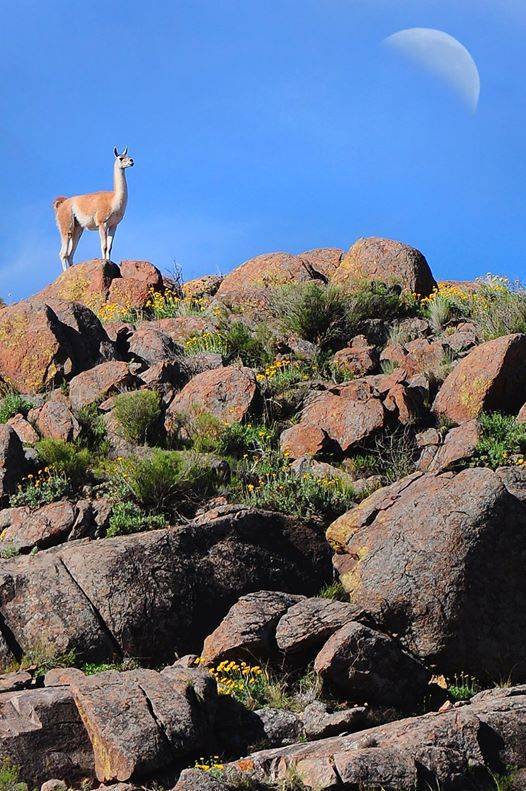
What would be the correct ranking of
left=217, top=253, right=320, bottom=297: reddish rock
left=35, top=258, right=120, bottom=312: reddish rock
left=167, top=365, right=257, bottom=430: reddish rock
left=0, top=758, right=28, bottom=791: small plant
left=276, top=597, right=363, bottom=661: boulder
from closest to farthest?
left=0, top=758, right=28, bottom=791: small plant
left=276, top=597, right=363, bottom=661: boulder
left=167, top=365, right=257, bottom=430: reddish rock
left=217, top=253, right=320, bottom=297: reddish rock
left=35, top=258, right=120, bottom=312: reddish rock

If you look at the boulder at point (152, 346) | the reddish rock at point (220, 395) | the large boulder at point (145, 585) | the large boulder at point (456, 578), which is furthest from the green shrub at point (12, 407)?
the large boulder at point (456, 578)

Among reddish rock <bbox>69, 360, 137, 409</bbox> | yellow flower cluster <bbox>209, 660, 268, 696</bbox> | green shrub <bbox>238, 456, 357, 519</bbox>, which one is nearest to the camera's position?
yellow flower cluster <bbox>209, 660, 268, 696</bbox>

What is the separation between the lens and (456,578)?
11.9 m

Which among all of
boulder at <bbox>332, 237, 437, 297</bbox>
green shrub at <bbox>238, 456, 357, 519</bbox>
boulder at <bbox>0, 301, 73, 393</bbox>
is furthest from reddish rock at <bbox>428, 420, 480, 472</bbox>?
boulder at <bbox>332, 237, 437, 297</bbox>

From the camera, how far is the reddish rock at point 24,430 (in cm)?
1603

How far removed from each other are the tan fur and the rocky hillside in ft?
25.5

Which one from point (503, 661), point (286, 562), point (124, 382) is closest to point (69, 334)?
point (124, 382)

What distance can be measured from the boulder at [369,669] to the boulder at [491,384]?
5.20 meters

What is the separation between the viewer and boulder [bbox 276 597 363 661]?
11555mm

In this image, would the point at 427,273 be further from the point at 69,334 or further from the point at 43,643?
the point at 43,643

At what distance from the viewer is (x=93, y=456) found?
15.6 meters

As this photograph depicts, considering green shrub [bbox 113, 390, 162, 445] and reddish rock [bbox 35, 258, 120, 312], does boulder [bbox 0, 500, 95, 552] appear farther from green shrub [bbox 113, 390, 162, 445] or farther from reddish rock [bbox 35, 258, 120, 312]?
reddish rock [bbox 35, 258, 120, 312]

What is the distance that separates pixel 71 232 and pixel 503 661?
64.1ft

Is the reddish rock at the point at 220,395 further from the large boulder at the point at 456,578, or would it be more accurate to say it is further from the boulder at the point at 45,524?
the large boulder at the point at 456,578
